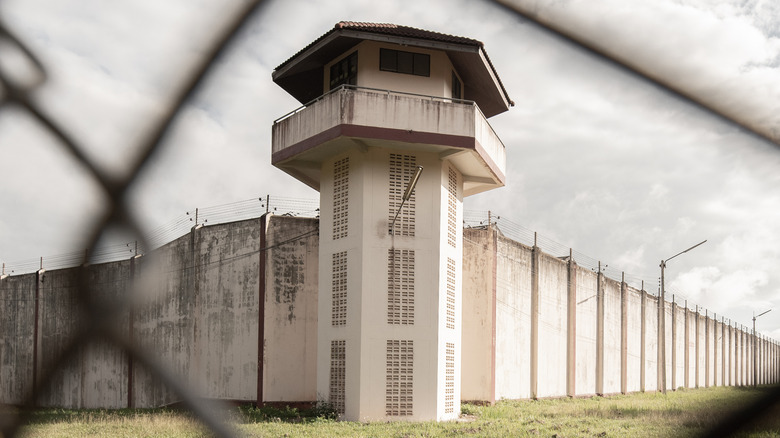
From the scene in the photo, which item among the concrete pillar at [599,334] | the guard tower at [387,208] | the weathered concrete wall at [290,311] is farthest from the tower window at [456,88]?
the concrete pillar at [599,334]

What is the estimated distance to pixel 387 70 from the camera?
792 inches

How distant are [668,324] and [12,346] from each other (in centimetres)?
3771

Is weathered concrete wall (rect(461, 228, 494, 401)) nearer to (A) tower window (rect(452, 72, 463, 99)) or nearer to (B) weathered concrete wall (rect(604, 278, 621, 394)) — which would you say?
(A) tower window (rect(452, 72, 463, 99))

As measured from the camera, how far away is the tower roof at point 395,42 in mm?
17703

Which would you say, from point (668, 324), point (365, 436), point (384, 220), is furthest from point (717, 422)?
point (668, 324)

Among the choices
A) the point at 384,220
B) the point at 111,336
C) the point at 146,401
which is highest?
the point at 384,220

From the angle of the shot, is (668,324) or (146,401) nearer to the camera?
(146,401)

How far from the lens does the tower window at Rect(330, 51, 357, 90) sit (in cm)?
2034

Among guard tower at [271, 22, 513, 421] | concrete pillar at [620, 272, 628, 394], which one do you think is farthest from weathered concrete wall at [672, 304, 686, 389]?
guard tower at [271, 22, 513, 421]

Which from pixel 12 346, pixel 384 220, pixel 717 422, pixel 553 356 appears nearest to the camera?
pixel 717 422

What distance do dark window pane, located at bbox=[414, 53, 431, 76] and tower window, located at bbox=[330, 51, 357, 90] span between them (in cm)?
174

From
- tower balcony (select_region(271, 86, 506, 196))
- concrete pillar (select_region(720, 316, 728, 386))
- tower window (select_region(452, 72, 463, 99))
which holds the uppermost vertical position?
tower window (select_region(452, 72, 463, 99))

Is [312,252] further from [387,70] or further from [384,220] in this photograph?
[387,70]

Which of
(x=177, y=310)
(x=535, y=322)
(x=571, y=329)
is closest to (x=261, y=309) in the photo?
(x=177, y=310)
